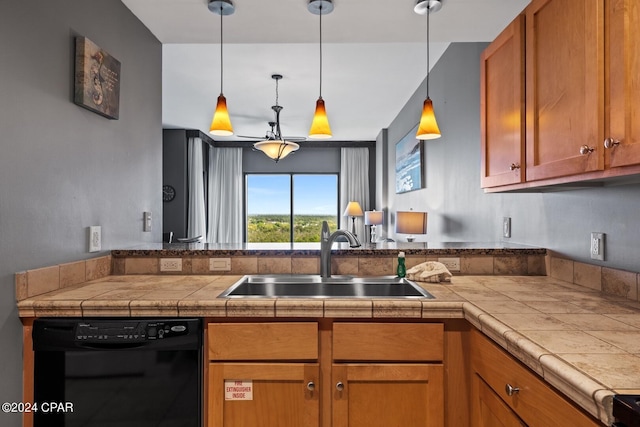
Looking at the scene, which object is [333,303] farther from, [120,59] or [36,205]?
[120,59]

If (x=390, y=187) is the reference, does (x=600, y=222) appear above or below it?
below

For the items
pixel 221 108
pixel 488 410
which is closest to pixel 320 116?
pixel 221 108

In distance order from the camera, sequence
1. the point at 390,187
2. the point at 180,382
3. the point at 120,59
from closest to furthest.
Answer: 1. the point at 180,382
2. the point at 120,59
3. the point at 390,187

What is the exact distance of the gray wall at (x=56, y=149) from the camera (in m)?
1.31

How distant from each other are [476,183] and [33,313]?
99.0 inches

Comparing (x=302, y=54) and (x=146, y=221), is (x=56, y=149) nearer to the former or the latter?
(x=146, y=221)

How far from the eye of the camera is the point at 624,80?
1.02 m

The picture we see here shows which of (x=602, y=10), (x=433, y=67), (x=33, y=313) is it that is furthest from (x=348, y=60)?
(x=33, y=313)

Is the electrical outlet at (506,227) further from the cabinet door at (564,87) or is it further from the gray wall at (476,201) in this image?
the cabinet door at (564,87)

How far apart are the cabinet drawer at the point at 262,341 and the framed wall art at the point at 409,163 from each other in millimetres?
2935

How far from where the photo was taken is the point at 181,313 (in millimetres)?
1376

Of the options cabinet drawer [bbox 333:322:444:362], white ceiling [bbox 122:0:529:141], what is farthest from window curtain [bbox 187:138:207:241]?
cabinet drawer [bbox 333:322:444:362]

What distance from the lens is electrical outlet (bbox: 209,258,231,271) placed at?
1959 millimetres

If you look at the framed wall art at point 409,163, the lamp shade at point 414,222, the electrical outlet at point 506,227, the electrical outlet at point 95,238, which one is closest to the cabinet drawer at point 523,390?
the electrical outlet at point 506,227
